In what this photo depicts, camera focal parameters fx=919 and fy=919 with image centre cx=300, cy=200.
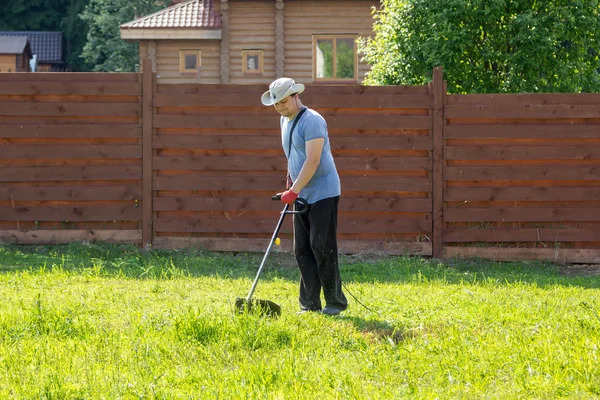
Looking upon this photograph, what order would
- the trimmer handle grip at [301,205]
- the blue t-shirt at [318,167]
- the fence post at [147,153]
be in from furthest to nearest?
the fence post at [147,153] < the trimmer handle grip at [301,205] < the blue t-shirt at [318,167]

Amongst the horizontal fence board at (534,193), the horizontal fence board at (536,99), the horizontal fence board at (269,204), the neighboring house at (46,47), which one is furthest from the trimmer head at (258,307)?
the neighboring house at (46,47)

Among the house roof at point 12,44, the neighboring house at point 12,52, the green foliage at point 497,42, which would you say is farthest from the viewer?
the neighboring house at point 12,52

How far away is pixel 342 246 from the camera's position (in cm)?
1085

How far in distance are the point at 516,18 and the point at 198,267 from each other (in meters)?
6.20

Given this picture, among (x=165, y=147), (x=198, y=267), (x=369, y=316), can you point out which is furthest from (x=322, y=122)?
(x=165, y=147)

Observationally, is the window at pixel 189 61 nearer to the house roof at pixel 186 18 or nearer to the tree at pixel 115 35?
the house roof at pixel 186 18

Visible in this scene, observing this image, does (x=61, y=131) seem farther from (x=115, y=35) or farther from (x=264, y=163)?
(x=115, y=35)

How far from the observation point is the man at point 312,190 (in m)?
6.78

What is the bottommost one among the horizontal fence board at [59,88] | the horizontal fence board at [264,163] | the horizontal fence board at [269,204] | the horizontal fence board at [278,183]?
the horizontal fence board at [269,204]

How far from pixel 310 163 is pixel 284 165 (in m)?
4.02

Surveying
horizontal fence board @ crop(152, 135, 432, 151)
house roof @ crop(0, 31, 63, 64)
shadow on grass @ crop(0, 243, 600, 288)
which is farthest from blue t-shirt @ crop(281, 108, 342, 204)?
house roof @ crop(0, 31, 63, 64)

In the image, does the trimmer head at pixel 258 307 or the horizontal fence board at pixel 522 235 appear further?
the horizontal fence board at pixel 522 235

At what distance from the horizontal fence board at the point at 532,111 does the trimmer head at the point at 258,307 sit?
5.00 m

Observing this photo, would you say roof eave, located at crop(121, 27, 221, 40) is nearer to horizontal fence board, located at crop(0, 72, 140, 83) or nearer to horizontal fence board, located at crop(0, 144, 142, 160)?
horizontal fence board, located at crop(0, 72, 140, 83)
